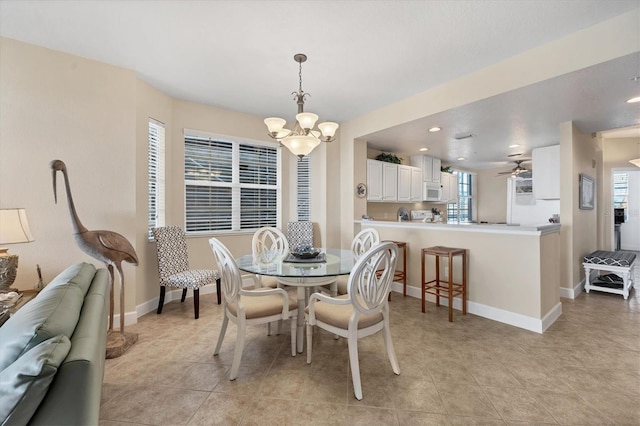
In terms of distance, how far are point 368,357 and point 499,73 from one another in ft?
10.00

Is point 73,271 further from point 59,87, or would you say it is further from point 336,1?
point 336,1

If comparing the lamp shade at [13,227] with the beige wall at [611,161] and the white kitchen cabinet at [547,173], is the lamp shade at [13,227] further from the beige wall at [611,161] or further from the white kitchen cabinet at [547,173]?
the beige wall at [611,161]

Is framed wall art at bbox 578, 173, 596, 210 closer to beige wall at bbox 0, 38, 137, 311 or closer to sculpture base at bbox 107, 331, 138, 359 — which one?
sculpture base at bbox 107, 331, 138, 359

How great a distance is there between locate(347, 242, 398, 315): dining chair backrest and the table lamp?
2.50 m

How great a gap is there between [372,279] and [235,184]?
311cm

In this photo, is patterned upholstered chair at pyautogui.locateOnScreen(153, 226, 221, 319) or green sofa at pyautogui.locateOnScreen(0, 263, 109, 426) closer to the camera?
green sofa at pyautogui.locateOnScreen(0, 263, 109, 426)

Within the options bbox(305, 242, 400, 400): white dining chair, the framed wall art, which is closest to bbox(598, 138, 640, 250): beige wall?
the framed wall art

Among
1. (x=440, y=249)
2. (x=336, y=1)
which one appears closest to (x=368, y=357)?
(x=440, y=249)

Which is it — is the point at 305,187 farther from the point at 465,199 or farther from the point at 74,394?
the point at 465,199

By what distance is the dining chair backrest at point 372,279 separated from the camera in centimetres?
190

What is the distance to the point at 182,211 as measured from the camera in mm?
3982

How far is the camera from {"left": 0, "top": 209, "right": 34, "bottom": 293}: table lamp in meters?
2.07

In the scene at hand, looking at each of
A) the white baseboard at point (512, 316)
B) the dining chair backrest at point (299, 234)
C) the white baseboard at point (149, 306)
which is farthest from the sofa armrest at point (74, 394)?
the dining chair backrest at point (299, 234)

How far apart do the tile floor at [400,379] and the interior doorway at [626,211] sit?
22.2 feet
